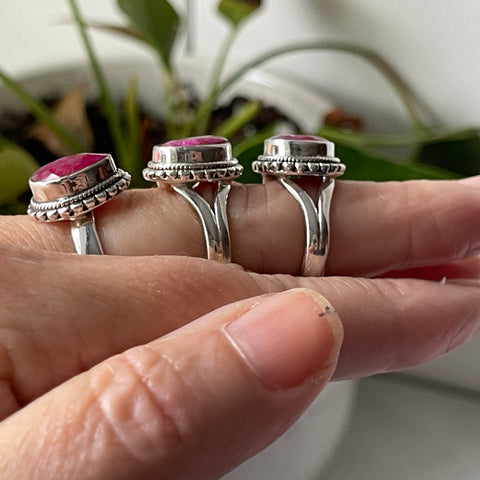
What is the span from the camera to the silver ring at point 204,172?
33cm

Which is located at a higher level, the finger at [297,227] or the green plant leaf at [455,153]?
the finger at [297,227]

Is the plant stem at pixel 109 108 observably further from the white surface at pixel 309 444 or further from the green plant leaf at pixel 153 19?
the white surface at pixel 309 444

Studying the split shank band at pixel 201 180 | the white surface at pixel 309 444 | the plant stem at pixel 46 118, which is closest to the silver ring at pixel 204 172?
the split shank band at pixel 201 180

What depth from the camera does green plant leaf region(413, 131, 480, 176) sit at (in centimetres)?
54

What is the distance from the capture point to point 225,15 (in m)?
0.55

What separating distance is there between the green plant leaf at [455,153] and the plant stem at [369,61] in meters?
0.02

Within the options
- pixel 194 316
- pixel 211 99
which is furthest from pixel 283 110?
pixel 194 316

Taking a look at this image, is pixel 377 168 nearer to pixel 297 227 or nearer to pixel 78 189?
pixel 297 227

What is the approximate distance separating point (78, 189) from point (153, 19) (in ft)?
0.82

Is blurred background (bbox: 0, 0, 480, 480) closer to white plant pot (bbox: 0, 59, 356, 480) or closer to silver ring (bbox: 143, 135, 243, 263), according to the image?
white plant pot (bbox: 0, 59, 356, 480)

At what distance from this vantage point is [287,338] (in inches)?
9.5

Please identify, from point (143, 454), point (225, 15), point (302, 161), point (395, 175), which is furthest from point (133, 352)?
point (225, 15)

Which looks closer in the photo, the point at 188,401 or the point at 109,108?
the point at 188,401

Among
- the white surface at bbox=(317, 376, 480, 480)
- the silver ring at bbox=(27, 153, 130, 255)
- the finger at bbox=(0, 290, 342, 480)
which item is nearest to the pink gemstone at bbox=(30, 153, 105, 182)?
the silver ring at bbox=(27, 153, 130, 255)
